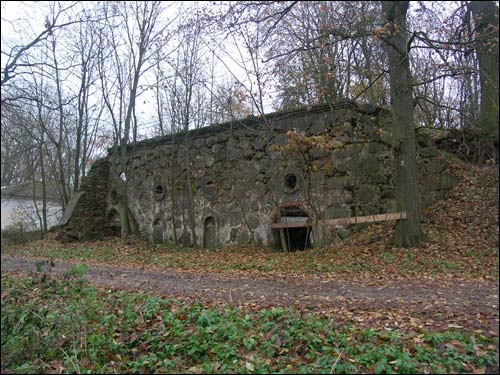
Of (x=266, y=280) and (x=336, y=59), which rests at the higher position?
(x=336, y=59)

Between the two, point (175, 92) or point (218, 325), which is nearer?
point (218, 325)

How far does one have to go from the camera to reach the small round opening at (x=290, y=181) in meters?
9.55

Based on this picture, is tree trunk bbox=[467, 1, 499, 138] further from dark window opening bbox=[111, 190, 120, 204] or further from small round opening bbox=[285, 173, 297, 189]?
dark window opening bbox=[111, 190, 120, 204]

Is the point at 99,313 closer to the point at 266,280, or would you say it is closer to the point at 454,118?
the point at 266,280

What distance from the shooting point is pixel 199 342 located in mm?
3676

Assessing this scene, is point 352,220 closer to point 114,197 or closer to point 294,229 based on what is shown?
point 294,229

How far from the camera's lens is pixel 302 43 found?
629 cm

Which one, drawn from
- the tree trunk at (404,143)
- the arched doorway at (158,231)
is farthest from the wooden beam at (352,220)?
the arched doorway at (158,231)

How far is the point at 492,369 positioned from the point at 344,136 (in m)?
6.65

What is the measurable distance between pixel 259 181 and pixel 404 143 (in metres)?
3.78

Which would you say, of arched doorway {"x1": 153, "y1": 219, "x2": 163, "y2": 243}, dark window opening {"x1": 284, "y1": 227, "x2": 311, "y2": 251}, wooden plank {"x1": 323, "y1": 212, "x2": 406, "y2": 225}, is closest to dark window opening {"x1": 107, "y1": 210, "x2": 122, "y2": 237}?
arched doorway {"x1": 153, "y1": 219, "x2": 163, "y2": 243}

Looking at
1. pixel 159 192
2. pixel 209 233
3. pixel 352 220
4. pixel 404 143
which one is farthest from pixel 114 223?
pixel 404 143

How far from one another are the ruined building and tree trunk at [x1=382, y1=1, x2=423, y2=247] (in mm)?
314

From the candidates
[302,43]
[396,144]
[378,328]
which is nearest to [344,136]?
[396,144]
